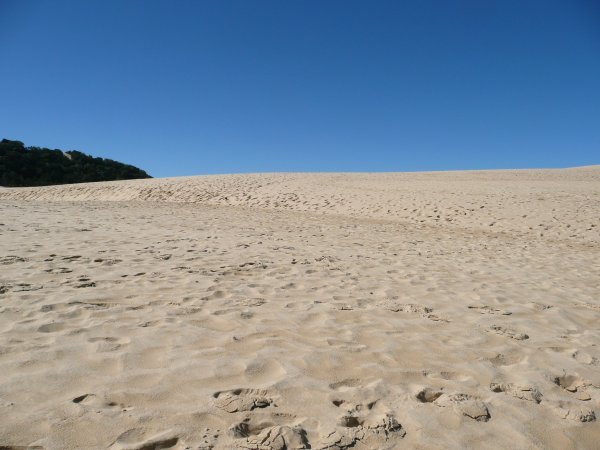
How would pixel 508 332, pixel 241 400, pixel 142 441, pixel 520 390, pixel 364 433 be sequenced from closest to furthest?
pixel 142 441
pixel 364 433
pixel 241 400
pixel 520 390
pixel 508 332

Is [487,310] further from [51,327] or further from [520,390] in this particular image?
[51,327]

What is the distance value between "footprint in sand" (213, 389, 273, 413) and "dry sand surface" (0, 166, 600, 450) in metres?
0.01

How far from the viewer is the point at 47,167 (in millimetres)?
47094

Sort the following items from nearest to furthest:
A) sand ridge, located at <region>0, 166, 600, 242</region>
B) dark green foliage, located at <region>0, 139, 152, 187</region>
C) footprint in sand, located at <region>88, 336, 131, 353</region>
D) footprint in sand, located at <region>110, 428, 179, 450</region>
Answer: footprint in sand, located at <region>110, 428, 179, 450</region>
footprint in sand, located at <region>88, 336, 131, 353</region>
sand ridge, located at <region>0, 166, 600, 242</region>
dark green foliage, located at <region>0, 139, 152, 187</region>

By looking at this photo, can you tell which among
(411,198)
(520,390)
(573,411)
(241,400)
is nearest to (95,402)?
(241,400)

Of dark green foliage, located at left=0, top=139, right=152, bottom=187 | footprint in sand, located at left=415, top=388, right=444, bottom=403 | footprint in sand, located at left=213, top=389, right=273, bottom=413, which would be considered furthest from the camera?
dark green foliage, located at left=0, top=139, right=152, bottom=187

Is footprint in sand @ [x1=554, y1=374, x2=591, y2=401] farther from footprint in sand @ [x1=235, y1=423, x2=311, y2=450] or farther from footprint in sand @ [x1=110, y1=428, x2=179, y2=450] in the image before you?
footprint in sand @ [x1=110, y1=428, x2=179, y2=450]

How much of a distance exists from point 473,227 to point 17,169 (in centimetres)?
5190

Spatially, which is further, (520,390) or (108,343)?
(108,343)

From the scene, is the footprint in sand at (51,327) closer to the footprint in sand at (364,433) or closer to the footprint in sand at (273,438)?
the footprint in sand at (273,438)

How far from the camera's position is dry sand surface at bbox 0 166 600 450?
2221 millimetres

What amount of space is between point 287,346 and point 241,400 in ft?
3.01

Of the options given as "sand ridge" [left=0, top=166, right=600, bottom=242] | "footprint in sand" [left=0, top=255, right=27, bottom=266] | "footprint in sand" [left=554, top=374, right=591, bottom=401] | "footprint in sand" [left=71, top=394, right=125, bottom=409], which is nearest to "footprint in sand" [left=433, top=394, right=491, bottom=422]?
"footprint in sand" [left=554, top=374, right=591, bottom=401]

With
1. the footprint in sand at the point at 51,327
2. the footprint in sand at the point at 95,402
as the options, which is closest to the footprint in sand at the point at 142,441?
the footprint in sand at the point at 95,402
